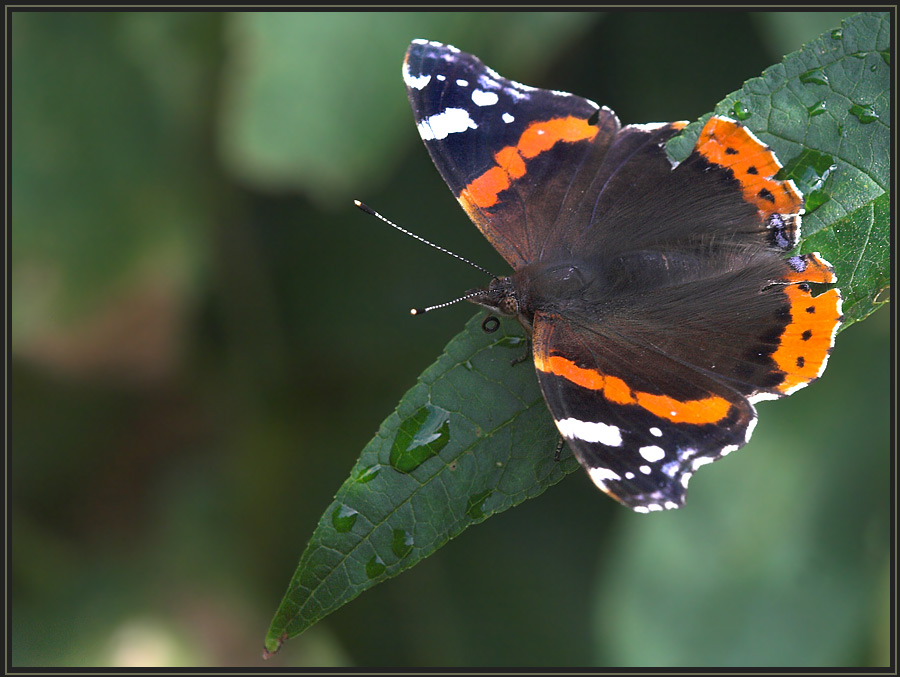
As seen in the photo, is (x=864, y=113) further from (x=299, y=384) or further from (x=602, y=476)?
(x=299, y=384)

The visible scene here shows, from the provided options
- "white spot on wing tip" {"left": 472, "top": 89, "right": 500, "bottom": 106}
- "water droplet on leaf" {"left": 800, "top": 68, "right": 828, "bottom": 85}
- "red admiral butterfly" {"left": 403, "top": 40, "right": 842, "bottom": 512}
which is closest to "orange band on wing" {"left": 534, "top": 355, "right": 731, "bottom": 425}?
"red admiral butterfly" {"left": 403, "top": 40, "right": 842, "bottom": 512}

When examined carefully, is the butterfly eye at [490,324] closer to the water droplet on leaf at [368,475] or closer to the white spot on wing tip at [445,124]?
the water droplet on leaf at [368,475]

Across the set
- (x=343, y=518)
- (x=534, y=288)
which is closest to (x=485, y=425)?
(x=343, y=518)

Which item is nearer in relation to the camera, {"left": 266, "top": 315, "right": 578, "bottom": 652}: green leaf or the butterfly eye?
{"left": 266, "top": 315, "right": 578, "bottom": 652}: green leaf

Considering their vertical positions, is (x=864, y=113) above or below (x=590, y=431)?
above

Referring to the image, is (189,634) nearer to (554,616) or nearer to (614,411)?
(554,616)

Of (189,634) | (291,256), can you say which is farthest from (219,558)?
(291,256)

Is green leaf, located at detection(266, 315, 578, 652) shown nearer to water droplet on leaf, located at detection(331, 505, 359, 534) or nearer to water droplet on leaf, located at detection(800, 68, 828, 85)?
water droplet on leaf, located at detection(331, 505, 359, 534)
